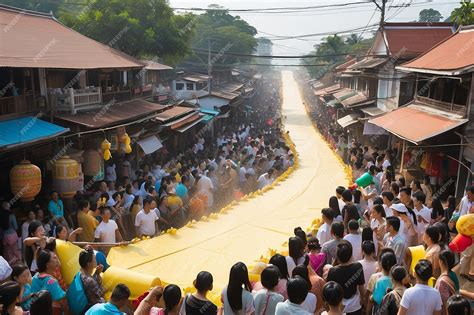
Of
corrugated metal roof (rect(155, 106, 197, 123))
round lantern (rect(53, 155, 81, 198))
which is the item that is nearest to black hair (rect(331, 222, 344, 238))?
round lantern (rect(53, 155, 81, 198))

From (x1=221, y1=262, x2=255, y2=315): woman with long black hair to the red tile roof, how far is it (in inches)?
361

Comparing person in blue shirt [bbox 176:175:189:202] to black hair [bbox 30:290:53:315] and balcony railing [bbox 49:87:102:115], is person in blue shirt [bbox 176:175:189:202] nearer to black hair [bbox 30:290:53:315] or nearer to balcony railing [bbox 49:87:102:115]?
balcony railing [bbox 49:87:102:115]

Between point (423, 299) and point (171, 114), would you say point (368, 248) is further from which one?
point (171, 114)

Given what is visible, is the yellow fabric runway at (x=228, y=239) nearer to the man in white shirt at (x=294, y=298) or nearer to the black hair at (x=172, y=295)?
the black hair at (x=172, y=295)

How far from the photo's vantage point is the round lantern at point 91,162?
1209cm

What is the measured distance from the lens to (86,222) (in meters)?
8.73

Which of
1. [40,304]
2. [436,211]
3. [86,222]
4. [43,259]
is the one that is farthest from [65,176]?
[436,211]

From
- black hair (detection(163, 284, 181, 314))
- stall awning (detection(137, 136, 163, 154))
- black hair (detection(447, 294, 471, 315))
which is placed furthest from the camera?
stall awning (detection(137, 136, 163, 154))

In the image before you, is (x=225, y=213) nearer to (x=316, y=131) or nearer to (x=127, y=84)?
(x=127, y=84)

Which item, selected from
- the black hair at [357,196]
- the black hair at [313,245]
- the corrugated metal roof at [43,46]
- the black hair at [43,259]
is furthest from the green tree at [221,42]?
the black hair at [43,259]

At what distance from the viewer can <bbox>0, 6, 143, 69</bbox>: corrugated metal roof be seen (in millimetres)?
10422

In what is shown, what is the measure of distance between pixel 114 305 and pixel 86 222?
14.6 feet

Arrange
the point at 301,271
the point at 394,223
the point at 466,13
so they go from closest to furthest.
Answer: the point at 301,271 < the point at 394,223 < the point at 466,13

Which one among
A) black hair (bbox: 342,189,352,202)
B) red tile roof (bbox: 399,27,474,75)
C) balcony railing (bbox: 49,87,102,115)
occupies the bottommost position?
black hair (bbox: 342,189,352,202)
